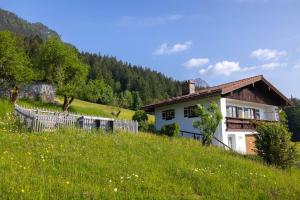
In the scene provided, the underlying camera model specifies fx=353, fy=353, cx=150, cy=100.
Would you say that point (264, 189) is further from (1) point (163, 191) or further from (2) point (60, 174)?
(2) point (60, 174)

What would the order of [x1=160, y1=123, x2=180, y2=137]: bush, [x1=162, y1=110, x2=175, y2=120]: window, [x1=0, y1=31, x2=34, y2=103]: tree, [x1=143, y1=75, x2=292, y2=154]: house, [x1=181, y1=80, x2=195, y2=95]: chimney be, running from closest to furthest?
1. [x1=160, y1=123, x2=180, y2=137]: bush
2. [x1=143, y1=75, x2=292, y2=154]: house
3. [x1=162, y1=110, x2=175, y2=120]: window
4. [x1=181, y1=80, x2=195, y2=95]: chimney
5. [x1=0, y1=31, x2=34, y2=103]: tree

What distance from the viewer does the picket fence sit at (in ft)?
63.6

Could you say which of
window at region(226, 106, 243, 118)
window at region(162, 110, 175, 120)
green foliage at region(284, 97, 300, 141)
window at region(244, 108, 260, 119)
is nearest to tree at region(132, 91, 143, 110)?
green foliage at region(284, 97, 300, 141)

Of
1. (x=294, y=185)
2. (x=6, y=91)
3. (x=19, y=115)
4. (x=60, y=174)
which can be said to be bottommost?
(x=294, y=185)

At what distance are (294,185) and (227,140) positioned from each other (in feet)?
49.9

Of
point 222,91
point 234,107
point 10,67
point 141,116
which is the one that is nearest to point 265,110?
point 234,107

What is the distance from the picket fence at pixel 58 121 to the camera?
19.4 meters

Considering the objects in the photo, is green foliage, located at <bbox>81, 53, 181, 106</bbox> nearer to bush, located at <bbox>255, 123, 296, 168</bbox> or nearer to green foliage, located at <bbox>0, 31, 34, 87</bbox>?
green foliage, located at <bbox>0, 31, 34, 87</bbox>

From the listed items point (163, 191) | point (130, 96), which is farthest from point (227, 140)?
point (130, 96)

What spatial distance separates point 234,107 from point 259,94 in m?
4.33

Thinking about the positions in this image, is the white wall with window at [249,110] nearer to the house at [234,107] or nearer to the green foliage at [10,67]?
the house at [234,107]

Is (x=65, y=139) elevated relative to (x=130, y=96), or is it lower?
lower

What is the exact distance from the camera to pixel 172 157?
15789mm

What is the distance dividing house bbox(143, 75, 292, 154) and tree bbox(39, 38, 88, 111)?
18.2 metres
